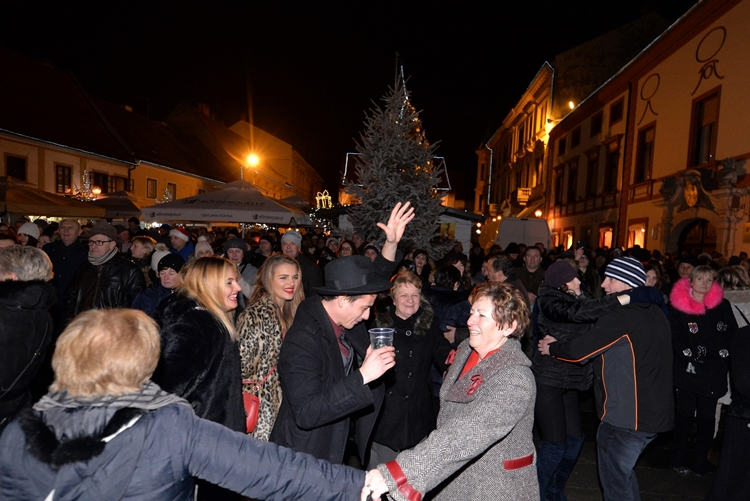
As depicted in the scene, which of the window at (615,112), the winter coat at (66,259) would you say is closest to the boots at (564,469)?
the winter coat at (66,259)

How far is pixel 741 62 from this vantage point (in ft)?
43.8

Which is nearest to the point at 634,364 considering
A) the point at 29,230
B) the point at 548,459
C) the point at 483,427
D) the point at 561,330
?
the point at 561,330

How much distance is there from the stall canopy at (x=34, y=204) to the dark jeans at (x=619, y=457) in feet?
39.1

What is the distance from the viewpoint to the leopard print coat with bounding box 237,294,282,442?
366cm

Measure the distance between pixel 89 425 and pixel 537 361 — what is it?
352 centimetres

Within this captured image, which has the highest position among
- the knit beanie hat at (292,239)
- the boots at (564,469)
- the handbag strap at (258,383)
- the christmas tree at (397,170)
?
the christmas tree at (397,170)

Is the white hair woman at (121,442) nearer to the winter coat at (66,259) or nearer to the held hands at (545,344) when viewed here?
the held hands at (545,344)

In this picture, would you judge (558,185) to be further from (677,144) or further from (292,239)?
(292,239)

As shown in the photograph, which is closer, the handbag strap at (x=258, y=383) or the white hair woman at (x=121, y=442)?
the white hair woman at (x=121, y=442)

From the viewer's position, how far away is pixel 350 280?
→ 9.83ft

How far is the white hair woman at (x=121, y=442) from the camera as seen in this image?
65.5 inches

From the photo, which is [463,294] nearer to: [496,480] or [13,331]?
[496,480]

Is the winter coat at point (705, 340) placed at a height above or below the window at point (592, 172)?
below

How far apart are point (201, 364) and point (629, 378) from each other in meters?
2.89
